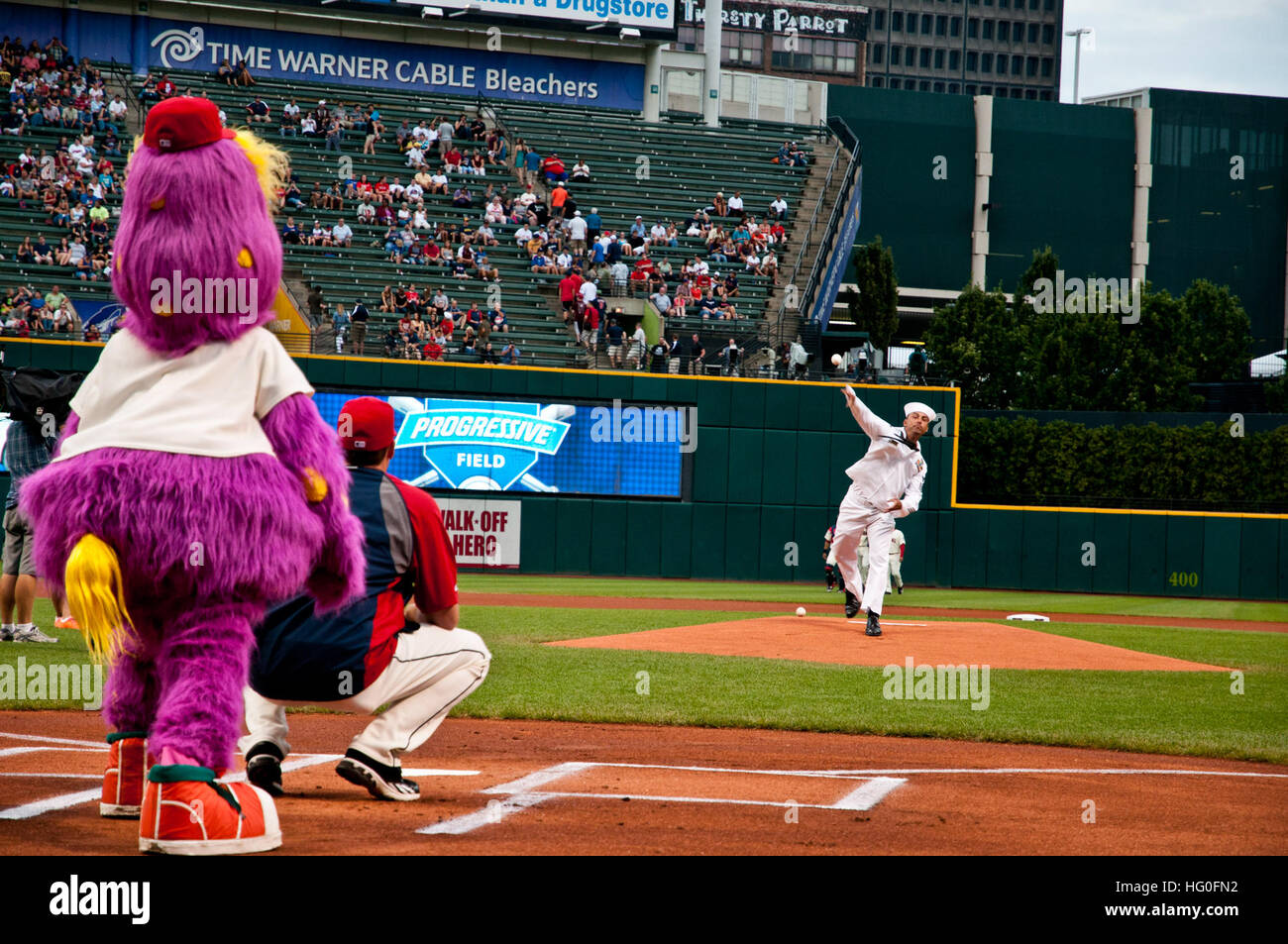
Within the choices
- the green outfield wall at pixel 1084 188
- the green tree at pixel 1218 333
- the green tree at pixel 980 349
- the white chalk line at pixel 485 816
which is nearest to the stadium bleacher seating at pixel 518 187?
the green tree at pixel 980 349

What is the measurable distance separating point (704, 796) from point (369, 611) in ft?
5.30

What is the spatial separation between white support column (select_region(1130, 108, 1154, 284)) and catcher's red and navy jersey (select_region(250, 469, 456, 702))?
5108cm

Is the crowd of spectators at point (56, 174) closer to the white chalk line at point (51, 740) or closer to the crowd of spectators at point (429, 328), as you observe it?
Result: the crowd of spectators at point (429, 328)

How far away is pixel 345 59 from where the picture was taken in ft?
117

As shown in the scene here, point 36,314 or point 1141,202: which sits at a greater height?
point 1141,202

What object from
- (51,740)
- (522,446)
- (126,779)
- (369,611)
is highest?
(522,446)

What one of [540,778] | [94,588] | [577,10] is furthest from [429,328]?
[94,588]

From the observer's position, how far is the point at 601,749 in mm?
7227

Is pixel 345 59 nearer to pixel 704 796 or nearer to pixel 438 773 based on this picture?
pixel 438 773

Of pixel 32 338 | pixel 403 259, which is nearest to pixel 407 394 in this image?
pixel 403 259

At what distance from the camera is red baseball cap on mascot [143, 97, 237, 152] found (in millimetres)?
4605

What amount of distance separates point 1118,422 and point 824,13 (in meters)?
66.8

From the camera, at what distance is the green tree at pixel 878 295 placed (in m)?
40.0

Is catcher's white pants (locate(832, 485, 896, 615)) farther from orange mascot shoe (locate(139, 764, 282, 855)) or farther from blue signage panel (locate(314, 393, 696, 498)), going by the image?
blue signage panel (locate(314, 393, 696, 498))
